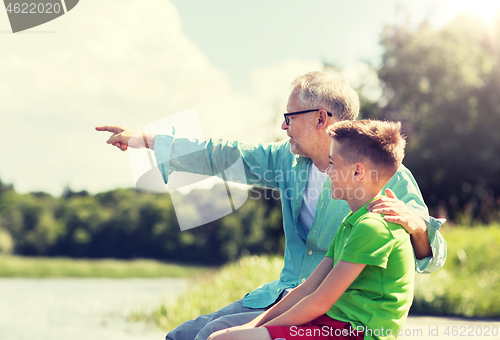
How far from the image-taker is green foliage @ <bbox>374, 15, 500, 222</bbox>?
755 inches

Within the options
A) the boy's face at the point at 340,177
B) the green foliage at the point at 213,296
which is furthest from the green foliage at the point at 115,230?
the boy's face at the point at 340,177

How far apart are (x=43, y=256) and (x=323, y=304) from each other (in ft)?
131

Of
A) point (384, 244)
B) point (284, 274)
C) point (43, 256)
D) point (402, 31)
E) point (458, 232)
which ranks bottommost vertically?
point (43, 256)

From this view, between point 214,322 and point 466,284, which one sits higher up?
point 214,322

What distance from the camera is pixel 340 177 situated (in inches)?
62.1

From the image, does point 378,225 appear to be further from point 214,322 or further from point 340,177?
point 214,322

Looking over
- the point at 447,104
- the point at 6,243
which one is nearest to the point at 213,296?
the point at 447,104

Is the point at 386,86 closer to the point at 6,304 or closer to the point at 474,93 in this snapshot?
the point at 474,93

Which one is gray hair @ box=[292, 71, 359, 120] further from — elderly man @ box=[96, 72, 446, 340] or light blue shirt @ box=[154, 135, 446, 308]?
light blue shirt @ box=[154, 135, 446, 308]

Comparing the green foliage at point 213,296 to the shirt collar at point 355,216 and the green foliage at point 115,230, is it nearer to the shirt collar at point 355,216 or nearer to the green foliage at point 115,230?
the shirt collar at point 355,216

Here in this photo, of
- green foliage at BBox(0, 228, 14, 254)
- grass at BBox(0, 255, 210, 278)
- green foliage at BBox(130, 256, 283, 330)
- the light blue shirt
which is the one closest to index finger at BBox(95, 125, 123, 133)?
the light blue shirt

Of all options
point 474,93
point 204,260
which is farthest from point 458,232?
point 204,260

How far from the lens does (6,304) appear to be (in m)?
11.9

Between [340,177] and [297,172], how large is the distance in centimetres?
66
